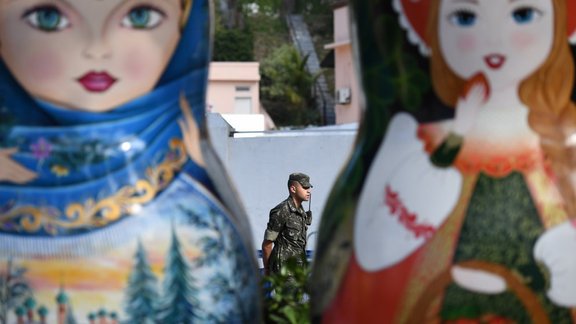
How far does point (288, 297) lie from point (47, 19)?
1559 mm

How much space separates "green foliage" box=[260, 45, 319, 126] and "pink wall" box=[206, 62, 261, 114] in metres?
4.93

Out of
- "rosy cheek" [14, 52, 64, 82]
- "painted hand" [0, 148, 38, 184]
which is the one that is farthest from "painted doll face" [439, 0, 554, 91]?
"painted hand" [0, 148, 38, 184]

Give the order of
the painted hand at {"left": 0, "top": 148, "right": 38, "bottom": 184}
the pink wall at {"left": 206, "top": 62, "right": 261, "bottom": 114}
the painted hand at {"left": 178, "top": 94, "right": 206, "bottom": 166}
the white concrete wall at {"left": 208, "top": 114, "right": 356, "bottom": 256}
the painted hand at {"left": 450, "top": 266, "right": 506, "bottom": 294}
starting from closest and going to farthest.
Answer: the painted hand at {"left": 450, "top": 266, "right": 506, "bottom": 294}
the painted hand at {"left": 0, "top": 148, "right": 38, "bottom": 184}
the painted hand at {"left": 178, "top": 94, "right": 206, "bottom": 166}
the white concrete wall at {"left": 208, "top": 114, "right": 356, "bottom": 256}
the pink wall at {"left": 206, "top": 62, "right": 261, "bottom": 114}

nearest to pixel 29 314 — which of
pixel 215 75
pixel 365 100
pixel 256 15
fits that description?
pixel 365 100

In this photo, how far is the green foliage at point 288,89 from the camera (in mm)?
40156

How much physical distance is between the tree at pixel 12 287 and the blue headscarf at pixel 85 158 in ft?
0.37

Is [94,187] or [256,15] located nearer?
[94,187]

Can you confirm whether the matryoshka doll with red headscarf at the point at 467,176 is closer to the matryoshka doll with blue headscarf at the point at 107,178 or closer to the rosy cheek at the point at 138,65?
the matryoshka doll with blue headscarf at the point at 107,178

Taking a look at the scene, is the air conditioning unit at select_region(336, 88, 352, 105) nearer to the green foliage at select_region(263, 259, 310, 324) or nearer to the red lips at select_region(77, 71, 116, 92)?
the green foliage at select_region(263, 259, 310, 324)

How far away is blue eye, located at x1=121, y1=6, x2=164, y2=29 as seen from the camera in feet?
12.3

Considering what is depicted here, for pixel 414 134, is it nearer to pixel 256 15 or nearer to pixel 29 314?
pixel 29 314

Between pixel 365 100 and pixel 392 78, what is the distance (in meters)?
0.15

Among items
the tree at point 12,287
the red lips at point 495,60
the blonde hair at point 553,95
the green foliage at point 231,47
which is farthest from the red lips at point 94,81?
the green foliage at point 231,47

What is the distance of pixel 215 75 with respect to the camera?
34469 mm
